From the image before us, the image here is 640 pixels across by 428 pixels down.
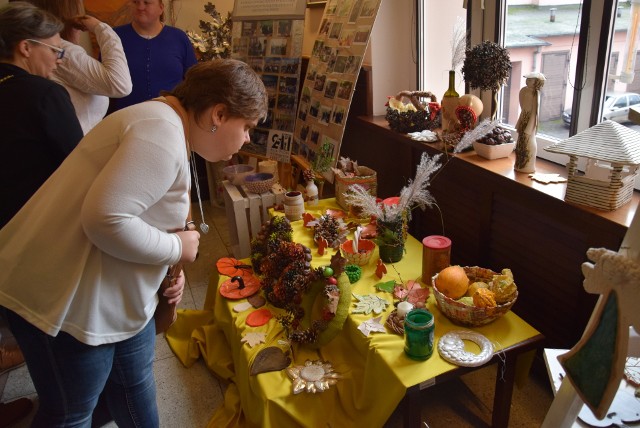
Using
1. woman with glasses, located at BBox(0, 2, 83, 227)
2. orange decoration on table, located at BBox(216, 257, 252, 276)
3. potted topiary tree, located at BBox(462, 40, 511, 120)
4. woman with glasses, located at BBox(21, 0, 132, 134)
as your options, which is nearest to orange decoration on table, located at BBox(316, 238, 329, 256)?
orange decoration on table, located at BBox(216, 257, 252, 276)

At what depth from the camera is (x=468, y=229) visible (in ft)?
6.50

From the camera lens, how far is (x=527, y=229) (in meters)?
1.67

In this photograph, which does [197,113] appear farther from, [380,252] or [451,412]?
[451,412]

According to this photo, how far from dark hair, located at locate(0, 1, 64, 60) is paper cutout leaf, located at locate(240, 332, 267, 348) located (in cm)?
113

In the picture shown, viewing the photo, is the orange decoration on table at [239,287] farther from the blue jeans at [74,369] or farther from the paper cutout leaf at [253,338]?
the blue jeans at [74,369]

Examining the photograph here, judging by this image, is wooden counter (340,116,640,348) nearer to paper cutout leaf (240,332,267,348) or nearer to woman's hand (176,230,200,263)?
paper cutout leaf (240,332,267,348)

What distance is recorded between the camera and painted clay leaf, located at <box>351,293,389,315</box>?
1.56 metres

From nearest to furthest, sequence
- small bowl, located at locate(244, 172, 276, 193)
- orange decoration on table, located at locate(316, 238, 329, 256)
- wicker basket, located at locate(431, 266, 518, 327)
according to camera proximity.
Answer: wicker basket, located at locate(431, 266, 518, 327), orange decoration on table, located at locate(316, 238, 329, 256), small bowl, located at locate(244, 172, 276, 193)

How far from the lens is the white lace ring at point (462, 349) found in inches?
50.8

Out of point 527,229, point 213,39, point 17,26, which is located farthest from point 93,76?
point 527,229

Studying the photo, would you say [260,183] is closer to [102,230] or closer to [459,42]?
[459,42]

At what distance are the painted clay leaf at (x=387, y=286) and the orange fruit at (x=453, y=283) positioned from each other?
0.66ft

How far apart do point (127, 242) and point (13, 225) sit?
0.31m

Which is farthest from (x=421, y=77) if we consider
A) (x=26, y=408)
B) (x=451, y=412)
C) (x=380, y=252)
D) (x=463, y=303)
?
(x=26, y=408)
